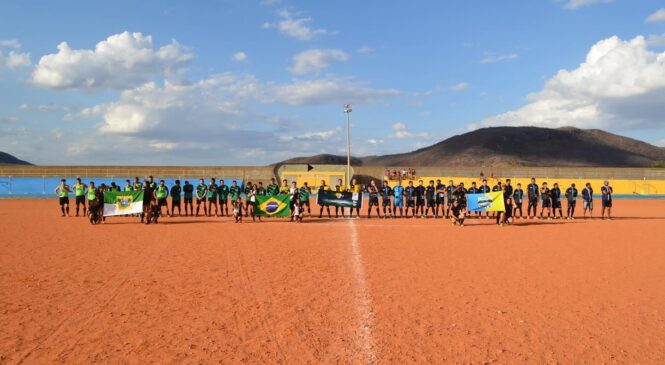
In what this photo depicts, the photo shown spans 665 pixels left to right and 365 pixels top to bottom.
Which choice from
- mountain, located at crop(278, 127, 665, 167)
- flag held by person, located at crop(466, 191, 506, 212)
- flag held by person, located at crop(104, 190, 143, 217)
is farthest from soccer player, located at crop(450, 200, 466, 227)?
mountain, located at crop(278, 127, 665, 167)

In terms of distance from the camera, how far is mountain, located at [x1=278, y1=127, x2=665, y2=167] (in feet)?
487

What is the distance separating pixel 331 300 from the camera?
25.2 ft

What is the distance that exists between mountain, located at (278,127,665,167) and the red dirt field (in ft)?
427

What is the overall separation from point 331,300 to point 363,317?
102cm

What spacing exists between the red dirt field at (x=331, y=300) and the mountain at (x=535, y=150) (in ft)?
427

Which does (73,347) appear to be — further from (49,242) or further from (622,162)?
(622,162)

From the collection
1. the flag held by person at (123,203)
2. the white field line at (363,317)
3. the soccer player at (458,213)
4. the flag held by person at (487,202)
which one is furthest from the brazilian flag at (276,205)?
the white field line at (363,317)

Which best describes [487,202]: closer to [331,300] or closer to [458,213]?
[458,213]

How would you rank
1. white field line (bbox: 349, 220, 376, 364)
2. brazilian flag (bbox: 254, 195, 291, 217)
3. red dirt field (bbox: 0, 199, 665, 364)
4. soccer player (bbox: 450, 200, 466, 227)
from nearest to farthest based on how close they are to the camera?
white field line (bbox: 349, 220, 376, 364) → red dirt field (bbox: 0, 199, 665, 364) → soccer player (bbox: 450, 200, 466, 227) → brazilian flag (bbox: 254, 195, 291, 217)

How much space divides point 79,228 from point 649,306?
17742 mm

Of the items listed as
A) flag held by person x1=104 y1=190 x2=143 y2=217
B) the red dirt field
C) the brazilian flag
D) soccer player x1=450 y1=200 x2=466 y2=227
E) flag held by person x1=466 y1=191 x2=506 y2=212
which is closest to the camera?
the red dirt field

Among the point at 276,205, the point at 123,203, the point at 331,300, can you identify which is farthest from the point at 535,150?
the point at 331,300

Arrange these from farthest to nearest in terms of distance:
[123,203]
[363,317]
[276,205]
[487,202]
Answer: [276,205] → [487,202] → [123,203] → [363,317]

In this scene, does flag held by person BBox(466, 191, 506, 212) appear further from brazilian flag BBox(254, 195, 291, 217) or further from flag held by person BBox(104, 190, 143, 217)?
flag held by person BBox(104, 190, 143, 217)
